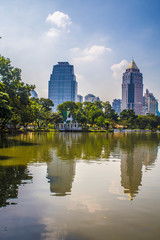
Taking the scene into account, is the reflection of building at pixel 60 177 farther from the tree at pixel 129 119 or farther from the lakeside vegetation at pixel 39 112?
the tree at pixel 129 119

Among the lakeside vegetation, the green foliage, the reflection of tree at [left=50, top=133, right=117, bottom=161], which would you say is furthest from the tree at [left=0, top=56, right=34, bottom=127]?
the green foliage

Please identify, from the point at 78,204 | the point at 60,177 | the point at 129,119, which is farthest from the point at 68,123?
the point at 78,204

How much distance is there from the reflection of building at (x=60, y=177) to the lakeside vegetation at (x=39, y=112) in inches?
352

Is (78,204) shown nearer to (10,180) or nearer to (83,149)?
(10,180)

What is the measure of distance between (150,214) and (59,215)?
2.56 metres

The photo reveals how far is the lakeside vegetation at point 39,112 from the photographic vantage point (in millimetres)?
40709

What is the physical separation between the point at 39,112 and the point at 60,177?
222 ft

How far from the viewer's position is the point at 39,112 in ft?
251

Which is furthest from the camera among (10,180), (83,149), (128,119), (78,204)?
(128,119)

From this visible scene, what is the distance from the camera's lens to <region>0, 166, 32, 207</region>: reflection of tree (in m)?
7.46

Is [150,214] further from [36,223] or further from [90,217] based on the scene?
[36,223]

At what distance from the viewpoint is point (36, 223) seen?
555 cm

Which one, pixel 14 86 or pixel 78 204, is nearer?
pixel 78 204

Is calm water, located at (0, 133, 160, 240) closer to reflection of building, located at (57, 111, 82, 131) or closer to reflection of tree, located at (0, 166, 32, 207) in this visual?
reflection of tree, located at (0, 166, 32, 207)
